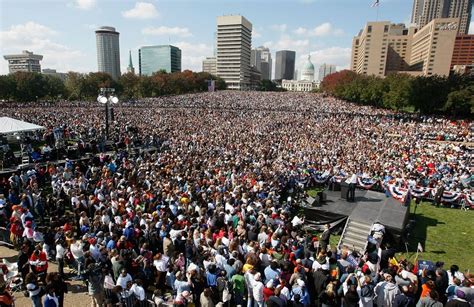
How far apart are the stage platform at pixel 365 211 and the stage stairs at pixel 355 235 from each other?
0.71 ft

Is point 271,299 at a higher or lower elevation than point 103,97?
lower

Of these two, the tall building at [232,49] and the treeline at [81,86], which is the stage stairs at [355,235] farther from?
the tall building at [232,49]

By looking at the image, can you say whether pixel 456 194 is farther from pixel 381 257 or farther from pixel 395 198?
pixel 381 257

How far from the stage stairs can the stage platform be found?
216 mm

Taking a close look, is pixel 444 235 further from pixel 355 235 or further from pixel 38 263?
pixel 38 263

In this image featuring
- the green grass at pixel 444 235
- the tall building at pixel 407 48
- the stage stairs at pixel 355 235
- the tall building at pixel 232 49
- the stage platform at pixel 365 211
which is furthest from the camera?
the tall building at pixel 232 49

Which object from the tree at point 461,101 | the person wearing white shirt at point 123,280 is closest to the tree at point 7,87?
the person wearing white shirt at point 123,280

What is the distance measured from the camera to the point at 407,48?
582ft

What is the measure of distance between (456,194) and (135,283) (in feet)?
56.9

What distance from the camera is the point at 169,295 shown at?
765 centimetres

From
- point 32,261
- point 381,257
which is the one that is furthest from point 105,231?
point 381,257

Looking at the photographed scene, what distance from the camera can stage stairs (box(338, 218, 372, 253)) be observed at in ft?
37.9

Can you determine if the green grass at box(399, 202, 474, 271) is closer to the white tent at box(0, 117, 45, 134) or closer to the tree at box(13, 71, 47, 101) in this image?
the white tent at box(0, 117, 45, 134)

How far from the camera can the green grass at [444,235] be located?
11.3m
